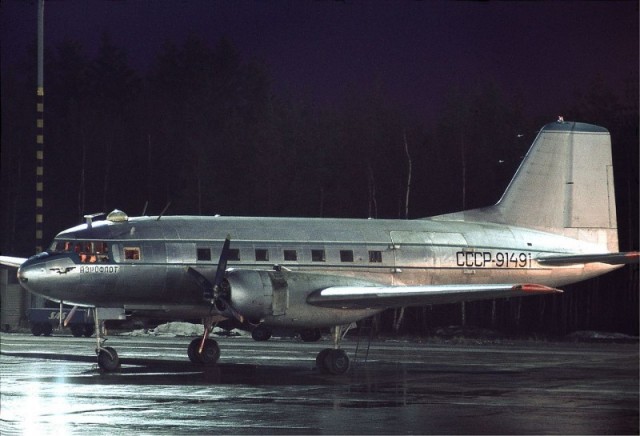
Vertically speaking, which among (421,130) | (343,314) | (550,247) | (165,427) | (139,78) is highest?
(139,78)

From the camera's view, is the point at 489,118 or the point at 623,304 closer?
the point at 623,304

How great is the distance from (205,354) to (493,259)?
877 cm

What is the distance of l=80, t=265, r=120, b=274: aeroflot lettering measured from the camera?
2738cm

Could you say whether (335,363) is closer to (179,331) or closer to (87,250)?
(87,250)

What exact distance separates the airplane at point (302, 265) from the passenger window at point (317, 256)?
0.03 meters

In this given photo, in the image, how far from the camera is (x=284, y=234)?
96.5ft

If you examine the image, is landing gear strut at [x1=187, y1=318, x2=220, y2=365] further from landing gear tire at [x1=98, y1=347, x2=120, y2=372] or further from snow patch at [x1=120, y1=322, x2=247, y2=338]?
snow patch at [x1=120, y1=322, x2=247, y2=338]

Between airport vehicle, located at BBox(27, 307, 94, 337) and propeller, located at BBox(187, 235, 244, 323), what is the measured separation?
17159 mm

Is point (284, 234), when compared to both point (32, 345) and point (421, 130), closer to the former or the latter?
point (32, 345)

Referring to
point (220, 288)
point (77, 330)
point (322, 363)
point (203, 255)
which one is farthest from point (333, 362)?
point (77, 330)

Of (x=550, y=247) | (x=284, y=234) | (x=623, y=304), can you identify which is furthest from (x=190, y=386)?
(x=623, y=304)

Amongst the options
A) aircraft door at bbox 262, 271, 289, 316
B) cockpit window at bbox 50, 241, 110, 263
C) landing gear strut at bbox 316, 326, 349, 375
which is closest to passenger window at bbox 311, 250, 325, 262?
aircraft door at bbox 262, 271, 289, 316

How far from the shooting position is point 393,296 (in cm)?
2662

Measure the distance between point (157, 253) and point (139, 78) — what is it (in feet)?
226
